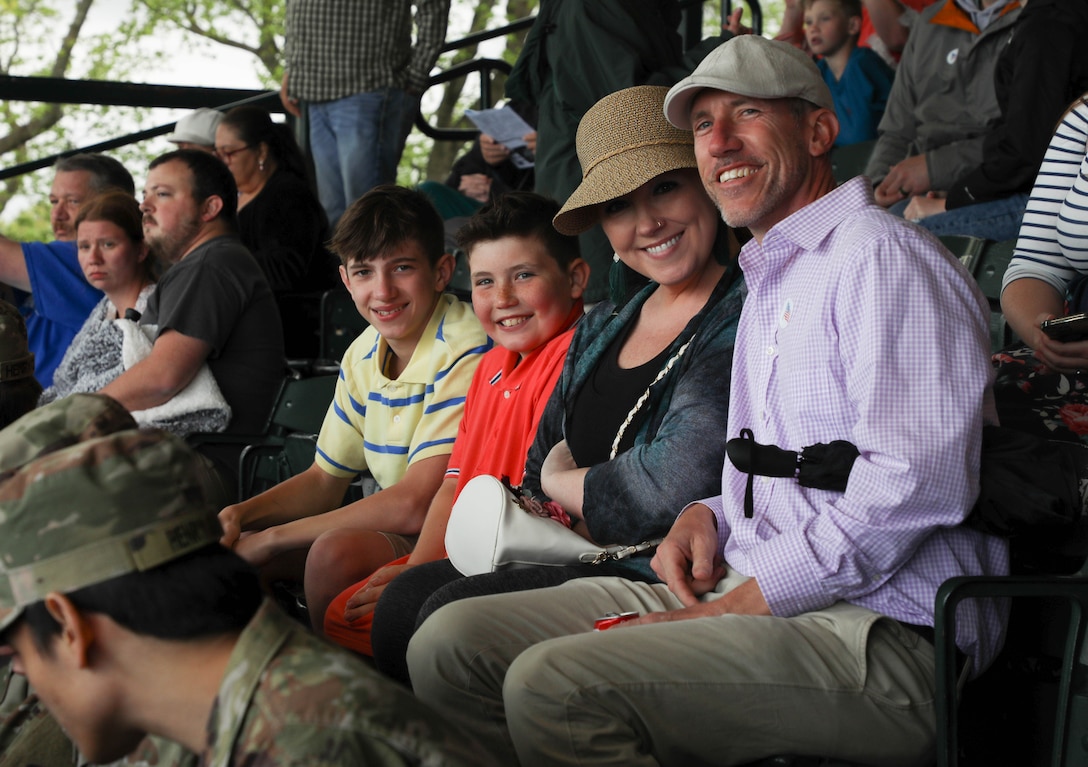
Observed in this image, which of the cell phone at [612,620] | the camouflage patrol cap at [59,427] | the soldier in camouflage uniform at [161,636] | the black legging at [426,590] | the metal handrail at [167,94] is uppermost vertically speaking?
the metal handrail at [167,94]

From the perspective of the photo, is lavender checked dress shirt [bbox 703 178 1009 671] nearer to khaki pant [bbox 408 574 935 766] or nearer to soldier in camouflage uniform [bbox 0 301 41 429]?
khaki pant [bbox 408 574 935 766]

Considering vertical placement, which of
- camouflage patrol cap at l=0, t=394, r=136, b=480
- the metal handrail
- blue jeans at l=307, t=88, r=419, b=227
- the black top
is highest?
the metal handrail

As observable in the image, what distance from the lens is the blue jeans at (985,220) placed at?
3.76m

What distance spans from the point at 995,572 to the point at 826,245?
0.63 m

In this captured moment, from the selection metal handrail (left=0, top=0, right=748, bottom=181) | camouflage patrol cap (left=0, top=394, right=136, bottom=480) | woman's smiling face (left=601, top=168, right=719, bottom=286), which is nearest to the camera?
camouflage patrol cap (left=0, top=394, right=136, bottom=480)

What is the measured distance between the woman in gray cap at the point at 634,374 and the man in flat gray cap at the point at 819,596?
0.79 feet

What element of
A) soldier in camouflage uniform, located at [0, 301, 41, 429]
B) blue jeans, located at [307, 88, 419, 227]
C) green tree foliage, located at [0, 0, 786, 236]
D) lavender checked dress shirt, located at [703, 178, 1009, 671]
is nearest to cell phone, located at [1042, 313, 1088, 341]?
lavender checked dress shirt, located at [703, 178, 1009, 671]

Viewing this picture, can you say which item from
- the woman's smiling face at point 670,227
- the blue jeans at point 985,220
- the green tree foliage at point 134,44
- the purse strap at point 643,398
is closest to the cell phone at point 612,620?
the purse strap at point 643,398

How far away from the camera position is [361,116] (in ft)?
18.3

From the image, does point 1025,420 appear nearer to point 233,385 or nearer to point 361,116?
point 233,385

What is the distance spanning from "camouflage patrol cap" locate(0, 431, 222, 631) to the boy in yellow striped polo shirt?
6.20ft

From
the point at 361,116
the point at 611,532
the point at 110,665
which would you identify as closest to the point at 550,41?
the point at 361,116

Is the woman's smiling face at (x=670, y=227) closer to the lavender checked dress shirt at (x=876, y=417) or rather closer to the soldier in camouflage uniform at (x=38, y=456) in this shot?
the lavender checked dress shirt at (x=876, y=417)

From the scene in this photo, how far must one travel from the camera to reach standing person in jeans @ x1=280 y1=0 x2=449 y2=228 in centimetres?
556
